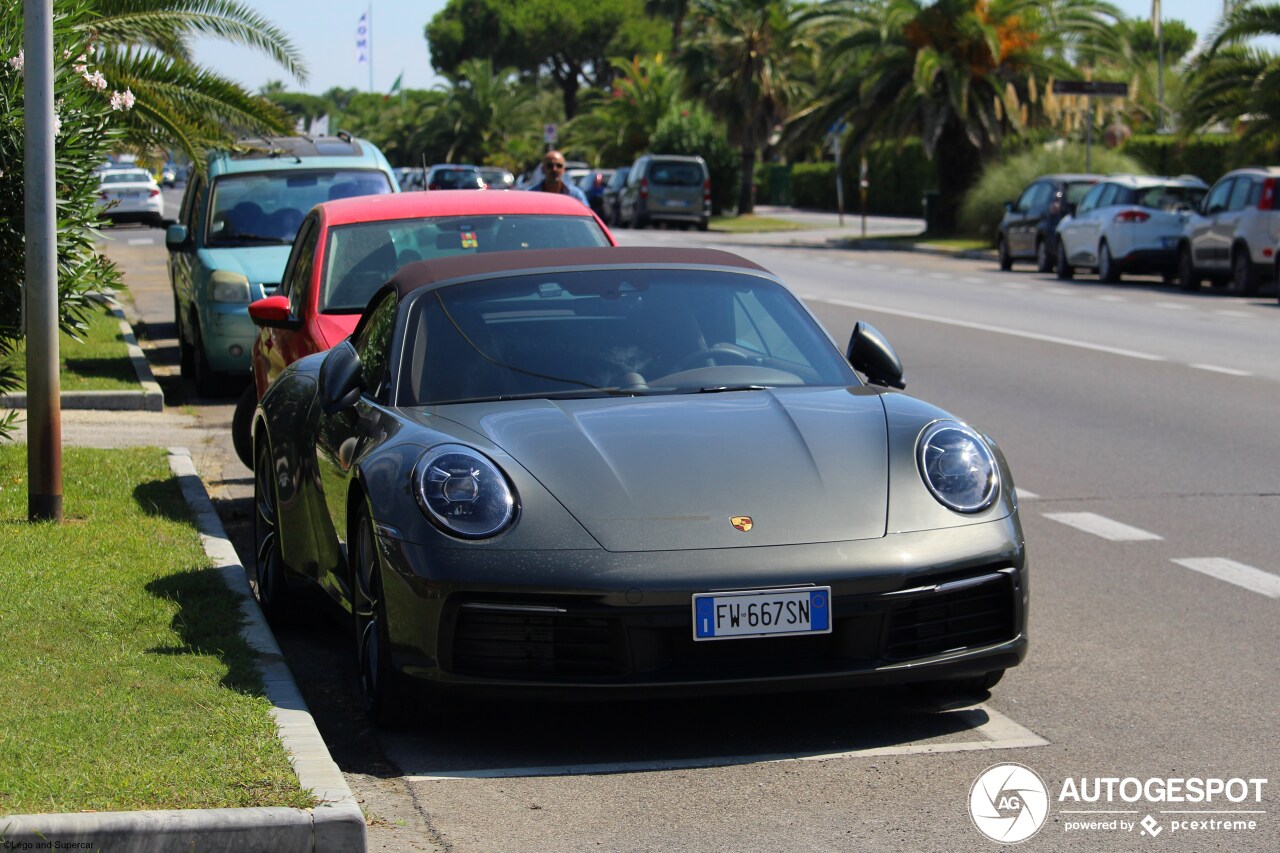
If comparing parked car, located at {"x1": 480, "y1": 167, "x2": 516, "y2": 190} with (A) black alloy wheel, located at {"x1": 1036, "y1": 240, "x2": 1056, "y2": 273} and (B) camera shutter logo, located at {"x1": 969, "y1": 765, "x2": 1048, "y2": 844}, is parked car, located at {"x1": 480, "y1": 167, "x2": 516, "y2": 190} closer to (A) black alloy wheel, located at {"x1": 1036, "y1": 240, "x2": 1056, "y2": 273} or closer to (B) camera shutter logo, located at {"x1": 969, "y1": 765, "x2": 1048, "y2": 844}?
(A) black alloy wheel, located at {"x1": 1036, "y1": 240, "x2": 1056, "y2": 273}

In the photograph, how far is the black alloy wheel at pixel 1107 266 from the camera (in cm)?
2875

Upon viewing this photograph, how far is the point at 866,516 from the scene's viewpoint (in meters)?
5.08

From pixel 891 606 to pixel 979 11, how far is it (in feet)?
132

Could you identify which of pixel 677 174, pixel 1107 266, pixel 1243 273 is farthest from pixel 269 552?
Answer: pixel 677 174

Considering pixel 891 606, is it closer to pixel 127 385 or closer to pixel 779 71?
pixel 127 385

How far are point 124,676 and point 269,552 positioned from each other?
5.56 feet

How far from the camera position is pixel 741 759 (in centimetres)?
503

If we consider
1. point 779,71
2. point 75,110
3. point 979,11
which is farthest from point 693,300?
point 779,71

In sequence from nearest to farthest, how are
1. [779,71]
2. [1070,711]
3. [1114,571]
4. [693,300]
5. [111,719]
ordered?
[111,719], [1070,711], [693,300], [1114,571], [779,71]

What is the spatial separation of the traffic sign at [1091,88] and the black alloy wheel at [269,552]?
1245 inches

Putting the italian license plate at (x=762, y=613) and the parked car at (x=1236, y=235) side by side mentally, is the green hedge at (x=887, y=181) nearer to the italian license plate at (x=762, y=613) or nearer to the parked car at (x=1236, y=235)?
the parked car at (x=1236, y=235)

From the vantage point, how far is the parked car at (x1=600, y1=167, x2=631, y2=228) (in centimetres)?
5250

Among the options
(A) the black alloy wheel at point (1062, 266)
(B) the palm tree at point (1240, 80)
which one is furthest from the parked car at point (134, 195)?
(B) the palm tree at point (1240, 80)

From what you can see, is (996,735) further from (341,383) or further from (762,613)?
(341,383)
